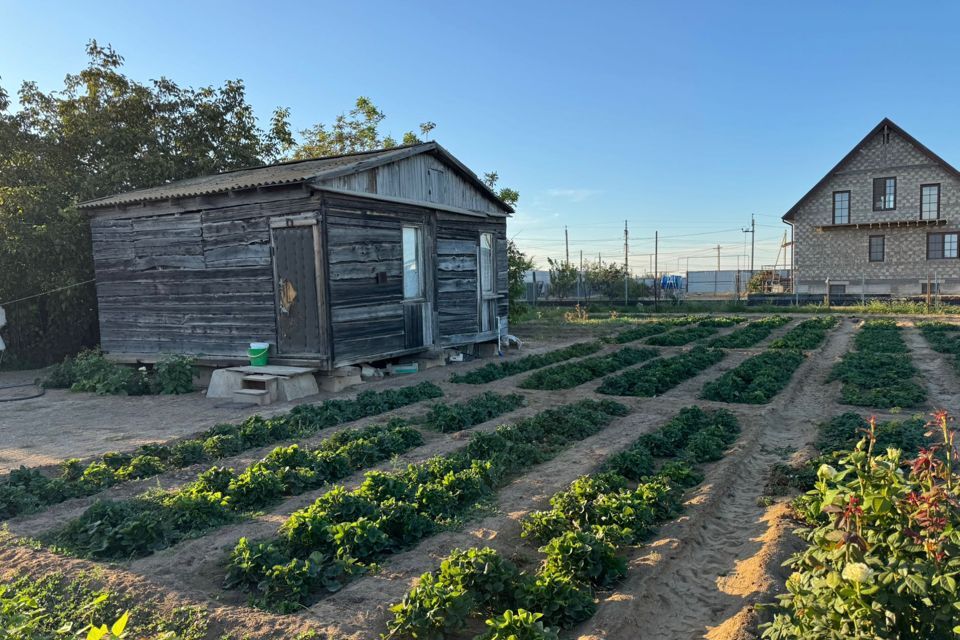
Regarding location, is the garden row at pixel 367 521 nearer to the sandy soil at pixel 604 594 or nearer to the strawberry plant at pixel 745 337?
the sandy soil at pixel 604 594

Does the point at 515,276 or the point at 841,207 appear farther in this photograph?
the point at 841,207

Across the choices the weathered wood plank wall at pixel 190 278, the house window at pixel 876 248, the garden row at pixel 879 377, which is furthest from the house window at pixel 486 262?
the house window at pixel 876 248

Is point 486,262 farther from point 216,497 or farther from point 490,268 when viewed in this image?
point 216,497

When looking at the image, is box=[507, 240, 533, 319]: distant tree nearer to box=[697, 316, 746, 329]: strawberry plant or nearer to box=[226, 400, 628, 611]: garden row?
box=[697, 316, 746, 329]: strawberry plant

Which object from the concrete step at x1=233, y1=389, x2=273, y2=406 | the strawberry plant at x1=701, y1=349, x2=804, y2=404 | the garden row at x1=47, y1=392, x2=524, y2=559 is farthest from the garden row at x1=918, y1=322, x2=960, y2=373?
the concrete step at x1=233, y1=389, x2=273, y2=406

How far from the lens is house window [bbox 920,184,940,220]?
34.5 m

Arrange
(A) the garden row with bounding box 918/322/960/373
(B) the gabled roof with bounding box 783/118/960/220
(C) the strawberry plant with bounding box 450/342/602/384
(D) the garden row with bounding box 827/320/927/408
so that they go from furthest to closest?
(B) the gabled roof with bounding box 783/118/960/220 < (A) the garden row with bounding box 918/322/960/373 < (C) the strawberry plant with bounding box 450/342/602/384 < (D) the garden row with bounding box 827/320/927/408

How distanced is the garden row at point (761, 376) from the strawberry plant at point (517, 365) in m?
4.34

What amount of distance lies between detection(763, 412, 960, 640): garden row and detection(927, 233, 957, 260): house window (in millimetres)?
39874

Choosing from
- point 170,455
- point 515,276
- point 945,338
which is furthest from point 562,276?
point 170,455

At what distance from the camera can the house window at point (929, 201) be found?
34.5 m

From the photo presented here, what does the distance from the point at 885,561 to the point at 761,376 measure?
378 inches

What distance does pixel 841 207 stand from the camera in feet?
120

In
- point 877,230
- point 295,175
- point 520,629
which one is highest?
point 877,230
